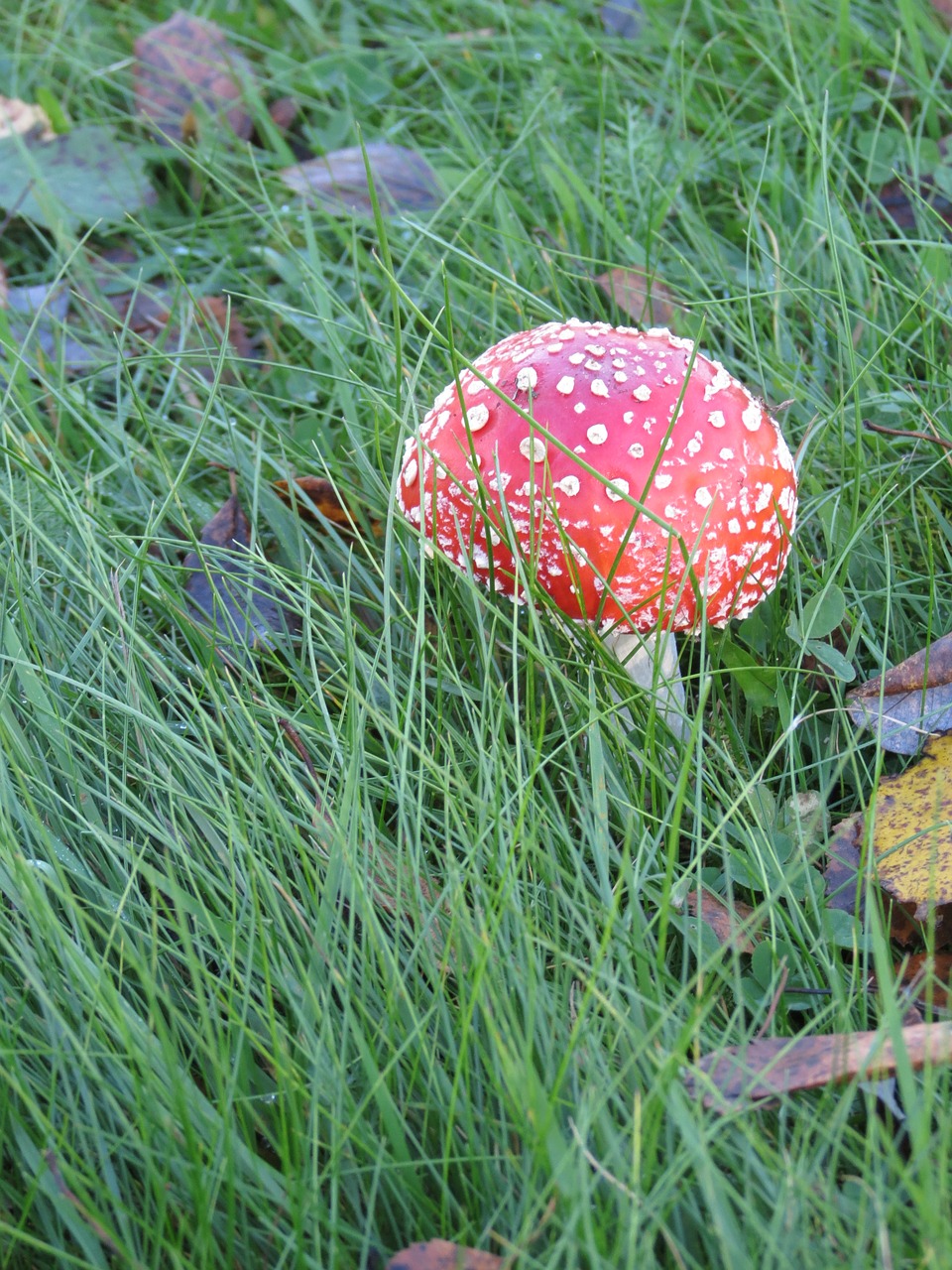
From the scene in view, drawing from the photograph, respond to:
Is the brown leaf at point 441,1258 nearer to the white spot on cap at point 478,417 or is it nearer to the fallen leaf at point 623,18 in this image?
the white spot on cap at point 478,417

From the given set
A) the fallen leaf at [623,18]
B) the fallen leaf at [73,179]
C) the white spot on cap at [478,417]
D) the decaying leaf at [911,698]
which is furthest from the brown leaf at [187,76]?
the decaying leaf at [911,698]

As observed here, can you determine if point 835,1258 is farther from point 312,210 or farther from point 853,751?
point 312,210

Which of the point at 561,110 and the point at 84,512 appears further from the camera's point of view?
the point at 561,110

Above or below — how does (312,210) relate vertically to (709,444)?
above

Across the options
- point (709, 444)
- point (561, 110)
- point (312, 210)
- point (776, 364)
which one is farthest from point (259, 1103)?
point (561, 110)

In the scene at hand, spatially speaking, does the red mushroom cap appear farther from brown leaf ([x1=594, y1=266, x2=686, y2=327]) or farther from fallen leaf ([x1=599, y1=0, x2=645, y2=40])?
fallen leaf ([x1=599, y1=0, x2=645, y2=40])

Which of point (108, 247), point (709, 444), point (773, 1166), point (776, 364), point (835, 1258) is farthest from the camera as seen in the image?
point (108, 247)

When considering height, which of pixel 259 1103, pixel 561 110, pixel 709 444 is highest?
pixel 561 110
